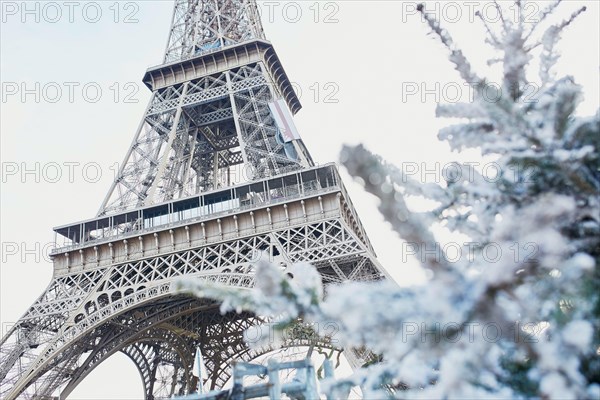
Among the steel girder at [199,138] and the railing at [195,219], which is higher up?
the steel girder at [199,138]

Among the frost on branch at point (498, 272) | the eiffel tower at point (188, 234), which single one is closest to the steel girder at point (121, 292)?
the eiffel tower at point (188, 234)

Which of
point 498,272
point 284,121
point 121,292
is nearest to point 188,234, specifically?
point 121,292

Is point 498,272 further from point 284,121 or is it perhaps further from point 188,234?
point 284,121

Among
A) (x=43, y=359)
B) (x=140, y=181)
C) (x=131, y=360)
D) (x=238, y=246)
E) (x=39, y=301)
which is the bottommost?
(x=131, y=360)

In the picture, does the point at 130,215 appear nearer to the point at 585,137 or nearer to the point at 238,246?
the point at 238,246

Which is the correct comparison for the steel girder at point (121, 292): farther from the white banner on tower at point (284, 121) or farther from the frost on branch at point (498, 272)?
the frost on branch at point (498, 272)

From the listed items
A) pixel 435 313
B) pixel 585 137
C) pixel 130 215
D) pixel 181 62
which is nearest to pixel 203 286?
pixel 435 313
